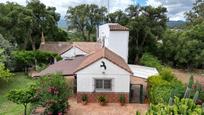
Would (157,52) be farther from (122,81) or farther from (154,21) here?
(122,81)

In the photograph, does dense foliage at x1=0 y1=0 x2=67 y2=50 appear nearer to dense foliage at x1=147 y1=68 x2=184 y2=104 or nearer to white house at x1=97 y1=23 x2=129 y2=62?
white house at x1=97 y1=23 x2=129 y2=62

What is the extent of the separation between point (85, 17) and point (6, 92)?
2013 inches

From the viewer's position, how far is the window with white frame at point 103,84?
1209 inches

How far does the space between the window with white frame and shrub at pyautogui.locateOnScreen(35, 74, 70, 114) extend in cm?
585

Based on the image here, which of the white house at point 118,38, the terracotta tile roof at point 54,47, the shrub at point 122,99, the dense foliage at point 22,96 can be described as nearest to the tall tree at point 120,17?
the terracotta tile roof at point 54,47

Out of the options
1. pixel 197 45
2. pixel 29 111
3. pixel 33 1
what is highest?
pixel 33 1

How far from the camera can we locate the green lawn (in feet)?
94.5

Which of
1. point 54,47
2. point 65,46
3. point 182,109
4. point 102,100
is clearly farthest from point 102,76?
point 54,47

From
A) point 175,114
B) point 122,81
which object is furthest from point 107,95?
point 175,114

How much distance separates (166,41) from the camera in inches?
2366

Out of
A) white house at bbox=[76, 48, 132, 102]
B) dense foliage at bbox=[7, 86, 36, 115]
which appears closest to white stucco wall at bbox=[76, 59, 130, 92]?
white house at bbox=[76, 48, 132, 102]

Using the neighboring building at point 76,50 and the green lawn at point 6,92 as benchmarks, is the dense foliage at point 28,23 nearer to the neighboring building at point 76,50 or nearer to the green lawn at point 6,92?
the neighboring building at point 76,50

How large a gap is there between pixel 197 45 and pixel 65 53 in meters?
25.8

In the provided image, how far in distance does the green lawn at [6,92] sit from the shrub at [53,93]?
4.84 metres
